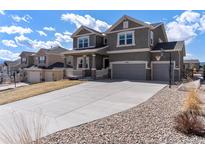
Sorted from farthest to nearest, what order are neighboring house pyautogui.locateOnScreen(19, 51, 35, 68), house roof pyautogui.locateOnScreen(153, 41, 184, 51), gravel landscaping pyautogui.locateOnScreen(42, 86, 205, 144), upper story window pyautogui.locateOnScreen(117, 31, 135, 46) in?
neighboring house pyautogui.locateOnScreen(19, 51, 35, 68) < upper story window pyautogui.locateOnScreen(117, 31, 135, 46) < house roof pyautogui.locateOnScreen(153, 41, 184, 51) < gravel landscaping pyautogui.locateOnScreen(42, 86, 205, 144)

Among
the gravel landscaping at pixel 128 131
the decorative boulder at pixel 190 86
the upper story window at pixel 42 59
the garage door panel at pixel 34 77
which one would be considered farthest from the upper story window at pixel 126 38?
the upper story window at pixel 42 59

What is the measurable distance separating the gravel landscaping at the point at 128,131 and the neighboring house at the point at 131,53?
13.0 m

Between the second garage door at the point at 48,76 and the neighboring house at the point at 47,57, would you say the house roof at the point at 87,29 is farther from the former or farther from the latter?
the neighboring house at the point at 47,57

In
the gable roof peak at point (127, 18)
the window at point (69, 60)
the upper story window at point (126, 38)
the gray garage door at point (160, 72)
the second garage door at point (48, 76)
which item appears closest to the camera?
the gray garage door at point (160, 72)

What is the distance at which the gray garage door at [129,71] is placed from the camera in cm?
2058

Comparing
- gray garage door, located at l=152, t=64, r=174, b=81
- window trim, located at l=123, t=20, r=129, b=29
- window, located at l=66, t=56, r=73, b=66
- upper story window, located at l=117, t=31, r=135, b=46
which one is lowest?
gray garage door, located at l=152, t=64, r=174, b=81

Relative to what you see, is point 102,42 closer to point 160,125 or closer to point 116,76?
point 116,76

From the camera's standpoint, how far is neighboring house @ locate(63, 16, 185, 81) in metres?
19.7

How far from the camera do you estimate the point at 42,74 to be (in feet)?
97.9

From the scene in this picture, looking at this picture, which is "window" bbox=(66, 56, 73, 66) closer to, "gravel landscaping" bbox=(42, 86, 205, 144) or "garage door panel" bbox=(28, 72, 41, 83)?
"garage door panel" bbox=(28, 72, 41, 83)

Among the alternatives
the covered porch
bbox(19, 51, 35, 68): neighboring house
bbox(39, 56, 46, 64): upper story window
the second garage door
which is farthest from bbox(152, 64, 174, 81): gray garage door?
bbox(19, 51, 35, 68): neighboring house

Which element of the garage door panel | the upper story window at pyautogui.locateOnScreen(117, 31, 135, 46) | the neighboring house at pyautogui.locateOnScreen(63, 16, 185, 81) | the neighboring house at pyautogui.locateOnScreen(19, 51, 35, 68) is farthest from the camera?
the neighboring house at pyautogui.locateOnScreen(19, 51, 35, 68)
